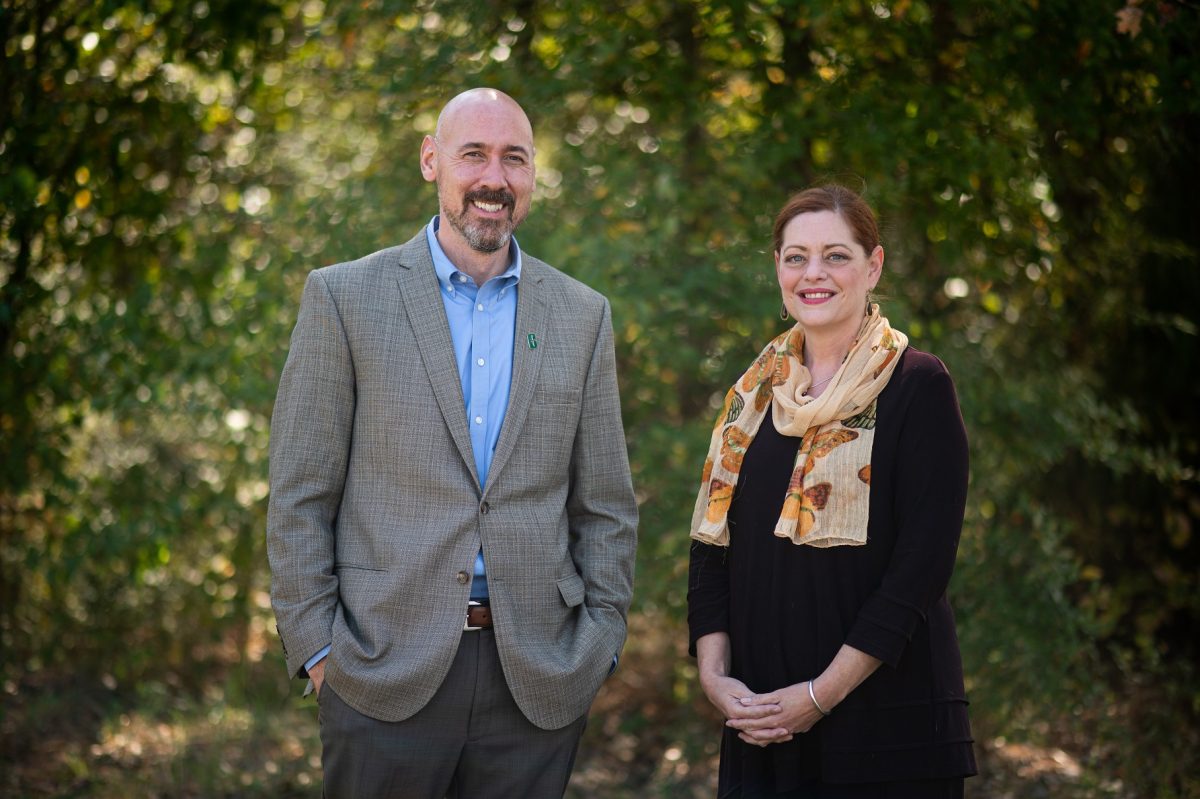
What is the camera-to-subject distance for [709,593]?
262 centimetres

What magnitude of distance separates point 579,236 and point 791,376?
85.8 inches

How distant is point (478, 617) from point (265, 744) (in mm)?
3142

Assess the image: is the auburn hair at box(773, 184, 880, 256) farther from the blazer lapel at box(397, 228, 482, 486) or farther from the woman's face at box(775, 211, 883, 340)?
the blazer lapel at box(397, 228, 482, 486)

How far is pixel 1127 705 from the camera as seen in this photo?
524 cm

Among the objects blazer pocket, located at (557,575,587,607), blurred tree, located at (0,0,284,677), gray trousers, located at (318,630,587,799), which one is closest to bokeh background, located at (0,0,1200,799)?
blurred tree, located at (0,0,284,677)

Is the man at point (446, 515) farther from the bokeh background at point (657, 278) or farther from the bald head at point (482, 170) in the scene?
the bokeh background at point (657, 278)

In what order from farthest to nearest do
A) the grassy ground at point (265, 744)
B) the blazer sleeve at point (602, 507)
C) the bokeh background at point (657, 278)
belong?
the grassy ground at point (265, 744) < the bokeh background at point (657, 278) < the blazer sleeve at point (602, 507)

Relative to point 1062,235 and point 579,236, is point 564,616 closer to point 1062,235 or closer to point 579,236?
point 579,236

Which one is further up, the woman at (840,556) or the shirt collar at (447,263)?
the shirt collar at (447,263)

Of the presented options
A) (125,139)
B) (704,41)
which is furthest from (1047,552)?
(125,139)

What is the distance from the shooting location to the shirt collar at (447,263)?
264 cm

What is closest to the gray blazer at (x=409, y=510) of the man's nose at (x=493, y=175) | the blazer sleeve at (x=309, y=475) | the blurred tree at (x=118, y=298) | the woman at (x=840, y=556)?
the blazer sleeve at (x=309, y=475)

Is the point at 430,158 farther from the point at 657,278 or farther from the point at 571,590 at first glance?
the point at 657,278

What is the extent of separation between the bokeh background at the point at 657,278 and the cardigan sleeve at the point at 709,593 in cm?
176
